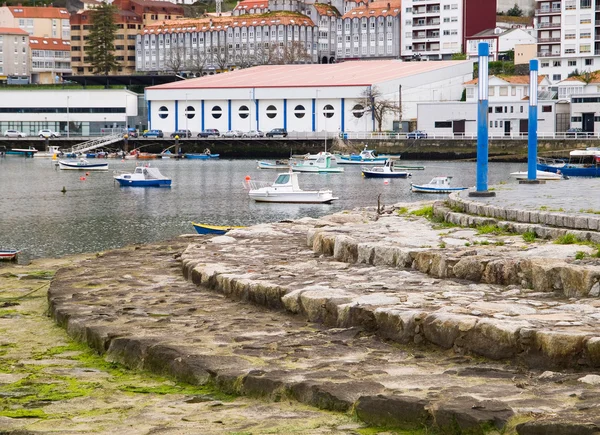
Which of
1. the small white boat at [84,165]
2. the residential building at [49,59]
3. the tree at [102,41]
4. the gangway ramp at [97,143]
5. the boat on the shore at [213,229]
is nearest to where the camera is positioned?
the boat on the shore at [213,229]

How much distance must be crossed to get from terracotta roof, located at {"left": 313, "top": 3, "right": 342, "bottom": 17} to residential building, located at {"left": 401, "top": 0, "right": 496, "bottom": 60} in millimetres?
18033

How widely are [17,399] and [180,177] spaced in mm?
60682

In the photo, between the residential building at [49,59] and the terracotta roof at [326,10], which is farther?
the residential building at [49,59]

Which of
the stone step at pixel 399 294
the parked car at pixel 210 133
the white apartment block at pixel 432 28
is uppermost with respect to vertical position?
the white apartment block at pixel 432 28

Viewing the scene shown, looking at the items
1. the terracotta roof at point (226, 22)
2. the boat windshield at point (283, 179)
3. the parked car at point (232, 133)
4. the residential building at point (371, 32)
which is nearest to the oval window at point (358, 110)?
the parked car at point (232, 133)

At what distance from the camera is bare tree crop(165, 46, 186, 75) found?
144750mm

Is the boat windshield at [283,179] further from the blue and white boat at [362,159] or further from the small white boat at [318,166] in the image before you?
the blue and white boat at [362,159]

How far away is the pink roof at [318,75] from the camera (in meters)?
95.5

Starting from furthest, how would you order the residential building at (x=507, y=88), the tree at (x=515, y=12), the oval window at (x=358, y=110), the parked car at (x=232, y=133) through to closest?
1. the tree at (x=515, y=12)
2. the parked car at (x=232, y=133)
3. the oval window at (x=358, y=110)
4. the residential building at (x=507, y=88)

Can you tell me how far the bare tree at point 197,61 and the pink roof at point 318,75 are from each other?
33780 mm

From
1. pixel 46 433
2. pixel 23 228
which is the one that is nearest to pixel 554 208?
pixel 46 433

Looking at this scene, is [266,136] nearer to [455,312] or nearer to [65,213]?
[65,213]

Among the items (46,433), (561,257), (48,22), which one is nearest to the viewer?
(46,433)

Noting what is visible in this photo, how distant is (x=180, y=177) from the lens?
2753 inches
